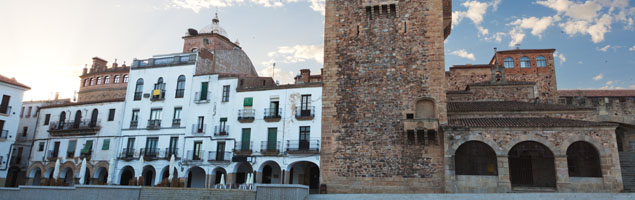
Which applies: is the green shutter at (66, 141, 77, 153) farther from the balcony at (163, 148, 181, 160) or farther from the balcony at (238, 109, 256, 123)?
the balcony at (238, 109, 256, 123)

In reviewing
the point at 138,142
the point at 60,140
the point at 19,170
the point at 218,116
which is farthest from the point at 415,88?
the point at 19,170

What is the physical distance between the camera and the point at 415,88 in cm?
2219

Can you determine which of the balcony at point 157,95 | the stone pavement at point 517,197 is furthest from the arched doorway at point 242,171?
the stone pavement at point 517,197

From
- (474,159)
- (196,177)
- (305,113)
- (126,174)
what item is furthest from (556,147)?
(126,174)

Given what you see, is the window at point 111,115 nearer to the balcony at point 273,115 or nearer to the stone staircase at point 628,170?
the balcony at point 273,115

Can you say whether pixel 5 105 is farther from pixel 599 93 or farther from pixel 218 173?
pixel 599 93

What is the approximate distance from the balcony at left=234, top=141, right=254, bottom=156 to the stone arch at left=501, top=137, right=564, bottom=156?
14.5m

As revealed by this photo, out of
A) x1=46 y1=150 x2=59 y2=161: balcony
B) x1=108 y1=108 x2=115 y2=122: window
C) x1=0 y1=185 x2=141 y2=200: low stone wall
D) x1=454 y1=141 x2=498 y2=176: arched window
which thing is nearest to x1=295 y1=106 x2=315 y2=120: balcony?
x1=454 y1=141 x2=498 y2=176: arched window

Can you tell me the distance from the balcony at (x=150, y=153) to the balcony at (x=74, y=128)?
191 inches

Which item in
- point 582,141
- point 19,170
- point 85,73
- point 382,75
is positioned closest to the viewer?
point 582,141

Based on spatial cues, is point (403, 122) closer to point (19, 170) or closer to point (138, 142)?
point (138, 142)

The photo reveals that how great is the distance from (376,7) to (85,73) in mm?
38416

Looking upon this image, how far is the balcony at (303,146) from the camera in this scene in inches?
965

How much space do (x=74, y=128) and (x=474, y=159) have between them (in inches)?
1120
